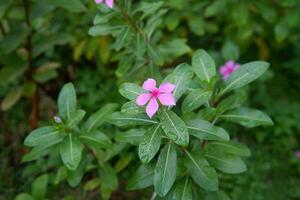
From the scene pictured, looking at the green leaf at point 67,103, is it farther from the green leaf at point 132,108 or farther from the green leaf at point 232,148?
the green leaf at point 232,148

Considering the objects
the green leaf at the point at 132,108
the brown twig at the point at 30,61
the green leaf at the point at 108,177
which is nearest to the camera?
the green leaf at the point at 132,108

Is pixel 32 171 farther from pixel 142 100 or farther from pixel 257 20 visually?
pixel 257 20

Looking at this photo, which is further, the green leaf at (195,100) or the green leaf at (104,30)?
the green leaf at (104,30)

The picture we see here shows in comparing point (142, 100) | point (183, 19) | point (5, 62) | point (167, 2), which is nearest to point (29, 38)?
point (5, 62)

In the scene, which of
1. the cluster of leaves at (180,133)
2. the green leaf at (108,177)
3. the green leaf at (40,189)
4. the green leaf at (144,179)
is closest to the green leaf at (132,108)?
the cluster of leaves at (180,133)

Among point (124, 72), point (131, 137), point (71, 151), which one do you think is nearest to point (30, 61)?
point (124, 72)

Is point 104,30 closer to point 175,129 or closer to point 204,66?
point 204,66

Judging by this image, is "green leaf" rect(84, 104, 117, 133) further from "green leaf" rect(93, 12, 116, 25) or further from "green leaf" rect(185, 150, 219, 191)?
"green leaf" rect(185, 150, 219, 191)
